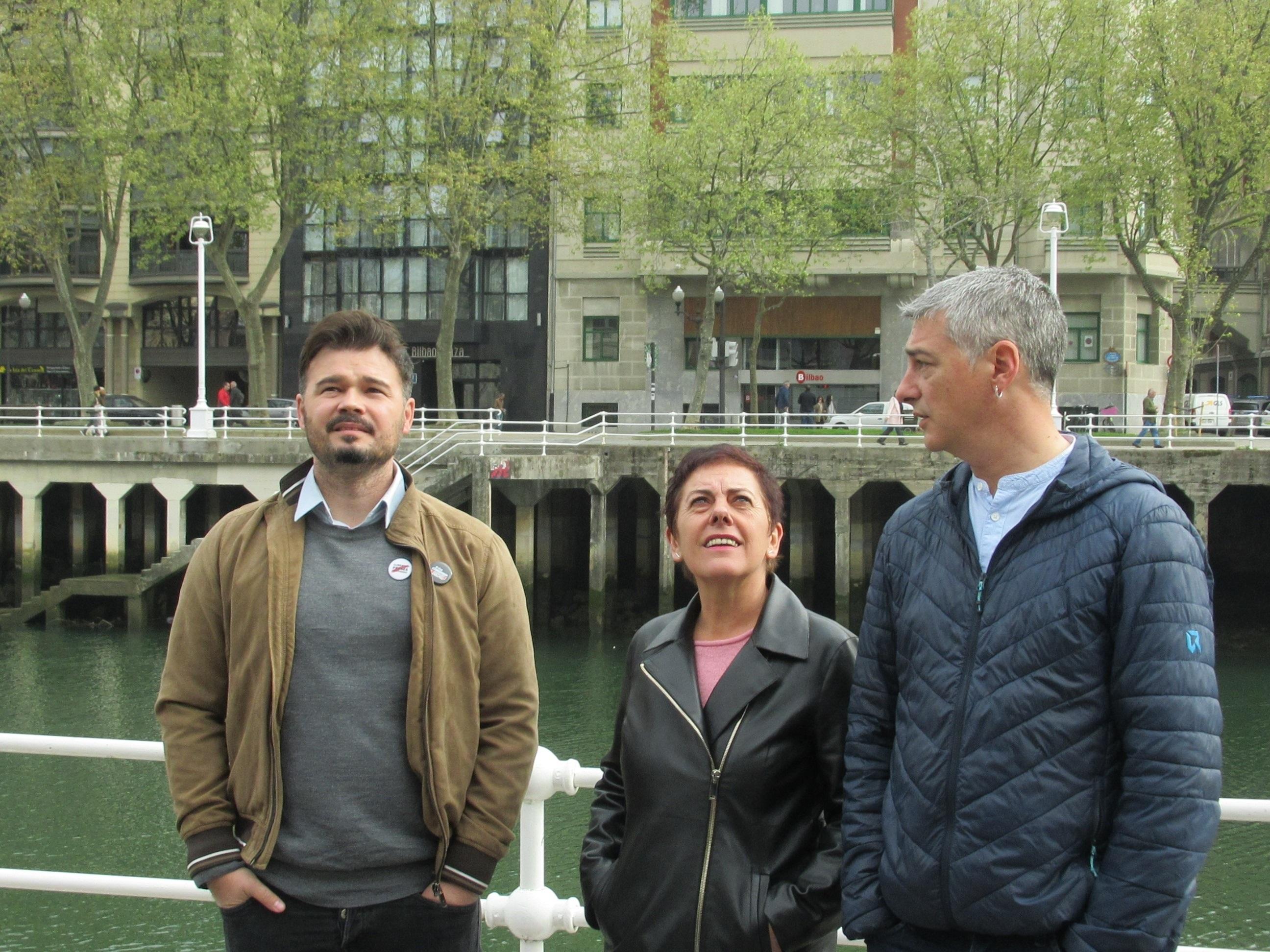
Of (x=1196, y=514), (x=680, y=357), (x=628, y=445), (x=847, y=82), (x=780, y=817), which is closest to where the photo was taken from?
(x=780, y=817)

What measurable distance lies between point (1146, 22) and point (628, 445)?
1600cm

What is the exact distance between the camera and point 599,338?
41.4 meters

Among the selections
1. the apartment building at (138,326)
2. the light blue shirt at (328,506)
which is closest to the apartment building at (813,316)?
the apartment building at (138,326)

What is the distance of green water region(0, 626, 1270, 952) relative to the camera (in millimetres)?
9359

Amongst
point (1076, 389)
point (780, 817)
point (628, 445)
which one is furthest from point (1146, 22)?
point (780, 817)

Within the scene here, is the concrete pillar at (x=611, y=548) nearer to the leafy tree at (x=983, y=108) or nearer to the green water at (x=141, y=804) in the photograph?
the green water at (x=141, y=804)

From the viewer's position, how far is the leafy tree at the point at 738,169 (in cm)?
3262

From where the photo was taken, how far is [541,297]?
41.6 m

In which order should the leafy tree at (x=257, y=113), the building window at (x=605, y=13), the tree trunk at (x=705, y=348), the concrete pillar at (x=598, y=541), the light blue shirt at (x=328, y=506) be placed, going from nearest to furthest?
the light blue shirt at (x=328, y=506)
the concrete pillar at (x=598, y=541)
the leafy tree at (x=257, y=113)
the tree trunk at (x=705, y=348)
the building window at (x=605, y=13)

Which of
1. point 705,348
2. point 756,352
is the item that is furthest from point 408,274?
point 705,348

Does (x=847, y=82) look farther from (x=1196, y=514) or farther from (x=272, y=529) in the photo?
(x=272, y=529)

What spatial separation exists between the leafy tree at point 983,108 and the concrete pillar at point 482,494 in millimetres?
13373

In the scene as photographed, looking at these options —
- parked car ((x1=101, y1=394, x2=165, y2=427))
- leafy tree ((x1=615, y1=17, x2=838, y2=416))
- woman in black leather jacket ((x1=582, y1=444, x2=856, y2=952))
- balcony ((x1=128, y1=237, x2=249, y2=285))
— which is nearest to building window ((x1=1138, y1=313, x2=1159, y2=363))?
leafy tree ((x1=615, y1=17, x2=838, y2=416))

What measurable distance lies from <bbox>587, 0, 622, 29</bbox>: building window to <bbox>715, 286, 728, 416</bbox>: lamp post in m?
9.17
